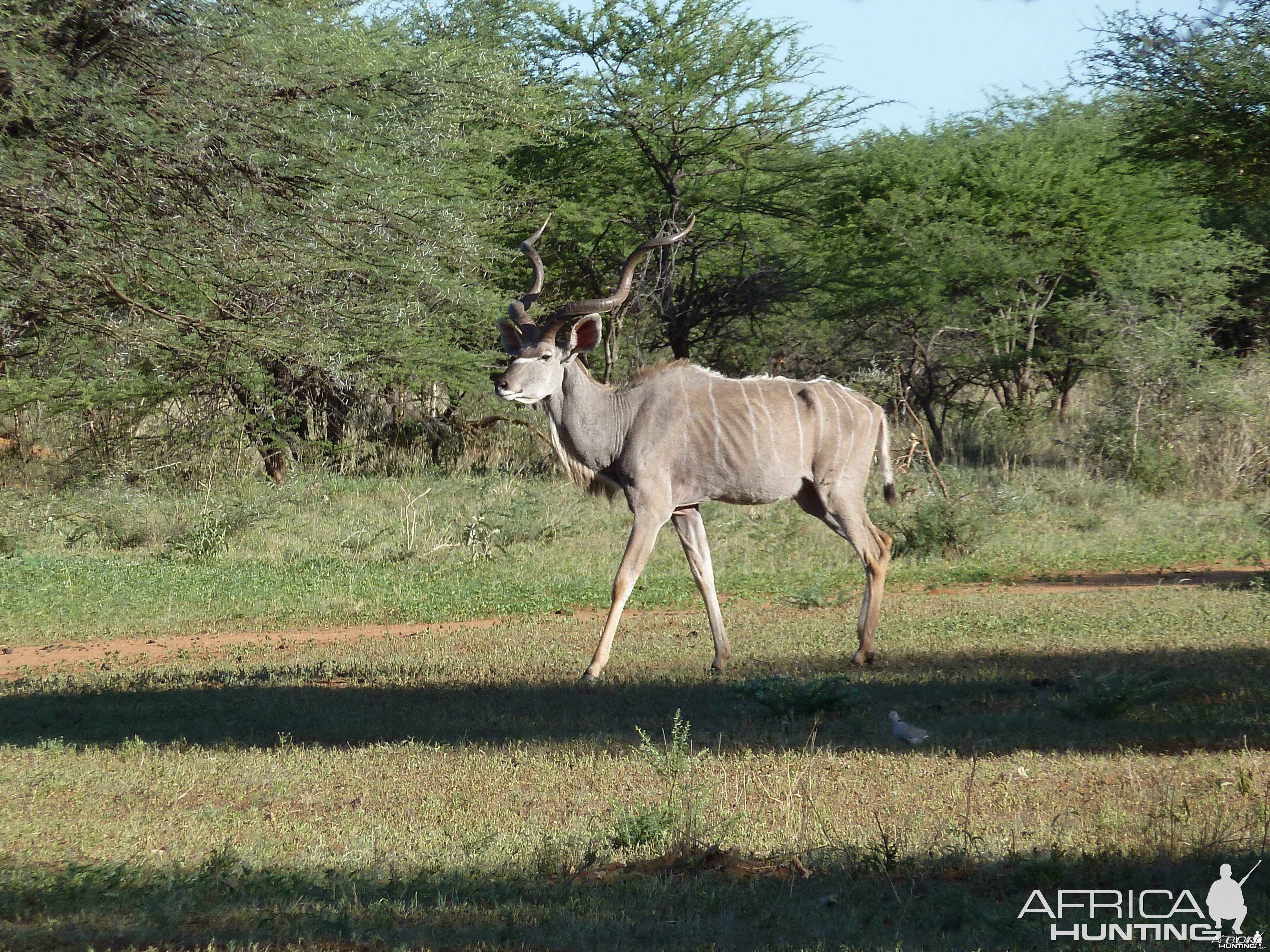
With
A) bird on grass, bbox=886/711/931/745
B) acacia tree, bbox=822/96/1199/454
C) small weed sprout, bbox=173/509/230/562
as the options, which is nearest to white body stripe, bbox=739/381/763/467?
bird on grass, bbox=886/711/931/745

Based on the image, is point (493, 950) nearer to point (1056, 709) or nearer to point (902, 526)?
point (1056, 709)

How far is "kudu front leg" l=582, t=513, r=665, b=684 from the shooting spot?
25.7 feet

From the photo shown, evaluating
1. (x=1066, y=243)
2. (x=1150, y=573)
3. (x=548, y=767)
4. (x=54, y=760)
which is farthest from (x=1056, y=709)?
(x=1066, y=243)

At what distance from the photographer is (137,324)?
452 inches

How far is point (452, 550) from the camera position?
13.4 m

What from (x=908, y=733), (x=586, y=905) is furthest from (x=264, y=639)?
(x=586, y=905)

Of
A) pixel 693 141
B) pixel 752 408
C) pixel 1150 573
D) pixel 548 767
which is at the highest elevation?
pixel 693 141

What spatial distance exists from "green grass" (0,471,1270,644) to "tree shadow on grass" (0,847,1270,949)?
659cm

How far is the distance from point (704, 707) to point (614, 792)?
1.64 m

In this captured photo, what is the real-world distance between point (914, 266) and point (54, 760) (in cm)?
1718

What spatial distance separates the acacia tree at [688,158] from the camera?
66.6 feet

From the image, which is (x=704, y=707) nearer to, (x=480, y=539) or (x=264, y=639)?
(x=264, y=639)

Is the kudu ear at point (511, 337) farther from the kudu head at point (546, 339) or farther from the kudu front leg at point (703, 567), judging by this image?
the kudu front leg at point (703, 567)

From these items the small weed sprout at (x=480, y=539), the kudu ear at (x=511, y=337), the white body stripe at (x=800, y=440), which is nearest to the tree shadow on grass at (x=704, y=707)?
the white body stripe at (x=800, y=440)
